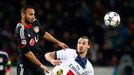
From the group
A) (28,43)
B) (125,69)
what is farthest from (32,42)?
(125,69)

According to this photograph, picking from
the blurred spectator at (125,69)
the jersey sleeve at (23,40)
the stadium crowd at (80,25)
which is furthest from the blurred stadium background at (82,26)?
the blurred spectator at (125,69)

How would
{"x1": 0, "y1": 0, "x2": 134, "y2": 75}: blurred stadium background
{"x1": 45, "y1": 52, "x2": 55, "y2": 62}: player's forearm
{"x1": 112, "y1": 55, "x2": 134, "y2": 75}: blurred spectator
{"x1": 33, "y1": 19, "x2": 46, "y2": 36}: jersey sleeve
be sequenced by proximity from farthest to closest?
1. {"x1": 0, "y1": 0, "x2": 134, "y2": 75}: blurred stadium background
2. {"x1": 33, "y1": 19, "x2": 46, "y2": 36}: jersey sleeve
3. {"x1": 45, "y1": 52, "x2": 55, "y2": 62}: player's forearm
4. {"x1": 112, "y1": 55, "x2": 134, "y2": 75}: blurred spectator

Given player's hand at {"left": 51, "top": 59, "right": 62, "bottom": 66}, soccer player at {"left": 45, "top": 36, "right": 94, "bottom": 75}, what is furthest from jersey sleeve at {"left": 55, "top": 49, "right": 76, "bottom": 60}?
player's hand at {"left": 51, "top": 59, "right": 62, "bottom": 66}

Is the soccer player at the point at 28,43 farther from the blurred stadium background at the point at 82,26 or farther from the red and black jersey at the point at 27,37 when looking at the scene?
the blurred stadium background at the point at 82,26

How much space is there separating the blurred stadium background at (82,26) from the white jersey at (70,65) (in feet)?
14.7

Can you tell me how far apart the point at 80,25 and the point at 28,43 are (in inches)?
230

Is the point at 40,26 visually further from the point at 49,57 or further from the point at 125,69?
the point at 125,69

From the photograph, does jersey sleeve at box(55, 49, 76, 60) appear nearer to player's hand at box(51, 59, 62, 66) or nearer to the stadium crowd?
player's hand at box(51, 59, 62, 66)

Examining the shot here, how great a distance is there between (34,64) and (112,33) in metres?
5.96

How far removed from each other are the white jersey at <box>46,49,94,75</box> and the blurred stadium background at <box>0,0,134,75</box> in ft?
14.7

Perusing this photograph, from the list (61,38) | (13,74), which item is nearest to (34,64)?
(13,74)

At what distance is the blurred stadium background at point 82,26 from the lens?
44.0 ft

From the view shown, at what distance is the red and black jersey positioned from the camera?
8164mm

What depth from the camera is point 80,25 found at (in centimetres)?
1399
